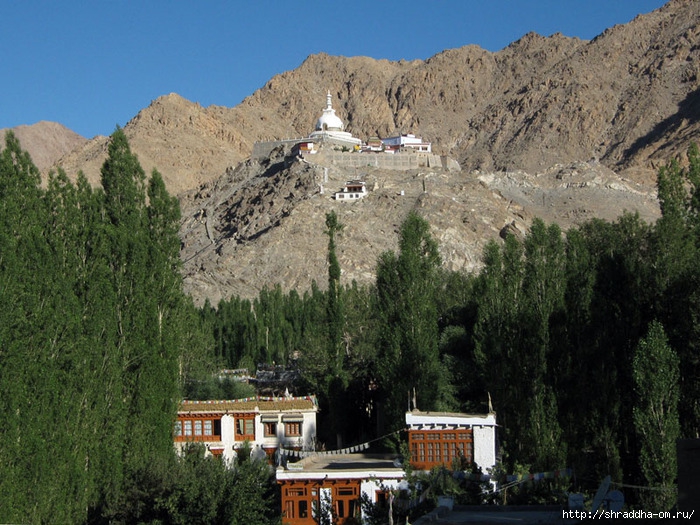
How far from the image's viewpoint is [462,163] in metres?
180

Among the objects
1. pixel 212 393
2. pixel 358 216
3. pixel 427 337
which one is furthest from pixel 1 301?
pixel 358 216

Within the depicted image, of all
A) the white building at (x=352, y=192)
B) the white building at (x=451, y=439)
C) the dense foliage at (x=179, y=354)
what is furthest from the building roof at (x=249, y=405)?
the white building at (x=352, y=192)

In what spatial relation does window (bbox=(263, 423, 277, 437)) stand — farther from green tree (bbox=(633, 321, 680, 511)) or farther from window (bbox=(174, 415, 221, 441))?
green tree (bbox=(633, 321, 680, 511))

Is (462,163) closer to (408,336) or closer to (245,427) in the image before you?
(245,427)

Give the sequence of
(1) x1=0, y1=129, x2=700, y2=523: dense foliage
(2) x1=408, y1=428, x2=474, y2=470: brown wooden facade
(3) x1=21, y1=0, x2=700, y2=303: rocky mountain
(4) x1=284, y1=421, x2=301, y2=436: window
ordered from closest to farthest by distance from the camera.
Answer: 1. (1) x1=0, y1=129, x2=700, y2=523: dense foliage
2. (2) x1=408, y1=428, x2=474, y2=470: brown wooden facade
3. (4) x1=284, y1=421, x2=301, y2=436: window
4. (3) x1=21, y1=0, x2=700, y2=303: rocky mountain

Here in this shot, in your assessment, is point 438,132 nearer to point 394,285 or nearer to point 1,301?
point 394,285

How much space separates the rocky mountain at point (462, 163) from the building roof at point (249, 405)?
135ft

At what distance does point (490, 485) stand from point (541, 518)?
5641 mm

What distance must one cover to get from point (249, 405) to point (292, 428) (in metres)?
1.49

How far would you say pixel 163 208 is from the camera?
88.4ft

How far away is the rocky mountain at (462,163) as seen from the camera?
81312 mm

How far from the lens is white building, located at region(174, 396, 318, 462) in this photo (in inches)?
1265

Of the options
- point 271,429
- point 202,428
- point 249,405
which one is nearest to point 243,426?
point 249,405

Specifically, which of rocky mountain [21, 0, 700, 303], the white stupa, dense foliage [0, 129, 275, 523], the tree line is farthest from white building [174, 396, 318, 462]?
the white stupa
